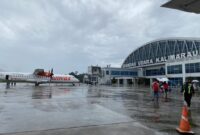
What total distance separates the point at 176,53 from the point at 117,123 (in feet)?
234

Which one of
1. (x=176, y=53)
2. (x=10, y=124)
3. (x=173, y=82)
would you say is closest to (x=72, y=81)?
(x=173, y=82)

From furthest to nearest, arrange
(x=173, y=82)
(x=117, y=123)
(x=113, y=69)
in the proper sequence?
(x=113, y=69) → (x=173, y=82) → (x=117, y=123)

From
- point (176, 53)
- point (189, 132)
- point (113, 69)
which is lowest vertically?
point (189, 132)

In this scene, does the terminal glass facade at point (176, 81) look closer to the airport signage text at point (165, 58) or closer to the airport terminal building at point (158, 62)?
the airport terminal building at point (158, 62)

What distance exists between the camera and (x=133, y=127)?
6668mm

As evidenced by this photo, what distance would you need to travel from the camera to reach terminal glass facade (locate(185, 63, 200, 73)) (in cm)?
4497

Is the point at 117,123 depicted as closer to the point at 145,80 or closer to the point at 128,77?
the point at 145,80

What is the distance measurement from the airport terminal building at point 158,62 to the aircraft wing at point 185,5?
46.9 m

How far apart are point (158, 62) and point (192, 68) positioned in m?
29.1

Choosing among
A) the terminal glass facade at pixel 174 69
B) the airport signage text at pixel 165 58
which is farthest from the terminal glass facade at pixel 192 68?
the airport signage text at pixel 165 58

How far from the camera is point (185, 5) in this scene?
5281 millimetres

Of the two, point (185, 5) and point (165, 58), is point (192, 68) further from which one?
point (185, 5)

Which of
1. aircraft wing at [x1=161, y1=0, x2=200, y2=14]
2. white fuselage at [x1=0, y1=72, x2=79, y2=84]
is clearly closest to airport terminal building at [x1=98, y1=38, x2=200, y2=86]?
white fuselage at [x1=0, y1=72, x2=79, y2=84]

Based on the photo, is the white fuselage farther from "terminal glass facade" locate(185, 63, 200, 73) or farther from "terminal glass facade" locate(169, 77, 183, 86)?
"terminal glass facade" locate(185, 63, 200, 73)
